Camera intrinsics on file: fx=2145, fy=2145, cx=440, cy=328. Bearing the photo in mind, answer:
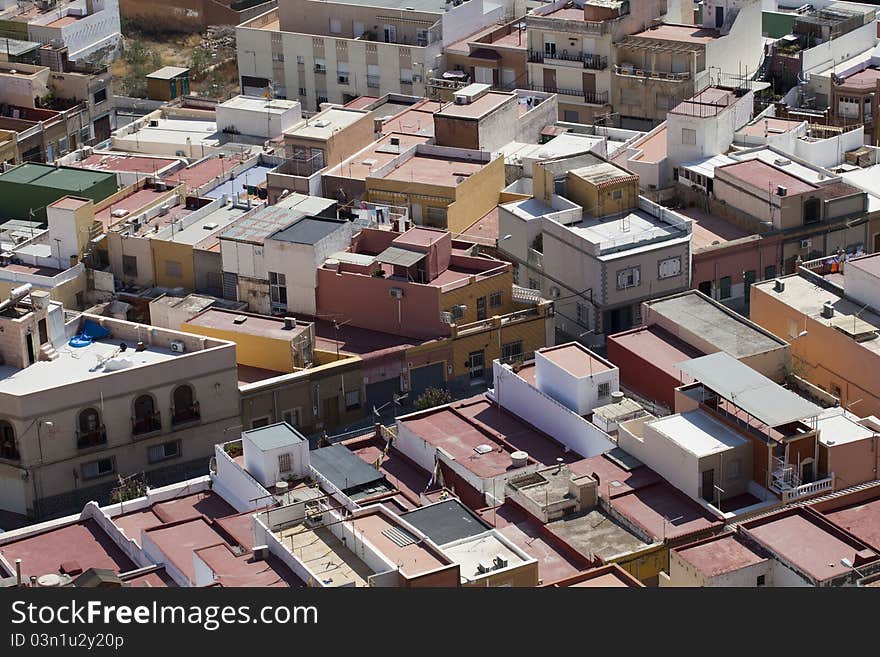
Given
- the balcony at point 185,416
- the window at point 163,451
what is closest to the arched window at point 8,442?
the window at point 163,451

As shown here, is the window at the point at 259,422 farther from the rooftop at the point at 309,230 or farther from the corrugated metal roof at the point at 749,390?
the corrugated metal roof at the point at 749,390

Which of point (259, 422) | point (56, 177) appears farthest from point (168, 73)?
point (259, 422)

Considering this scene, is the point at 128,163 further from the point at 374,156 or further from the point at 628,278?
the point at 628,278

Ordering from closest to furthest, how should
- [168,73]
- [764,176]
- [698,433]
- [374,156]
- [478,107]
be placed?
[698,433], [764,176], [374,156], [478,107], [168,73]

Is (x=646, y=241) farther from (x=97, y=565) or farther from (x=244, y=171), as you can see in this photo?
(x=97, y=565)

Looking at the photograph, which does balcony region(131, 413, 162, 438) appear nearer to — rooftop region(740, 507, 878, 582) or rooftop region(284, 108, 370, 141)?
rooftop region(740, 507, 878, 582)

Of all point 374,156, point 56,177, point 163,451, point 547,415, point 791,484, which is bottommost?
point 163,451

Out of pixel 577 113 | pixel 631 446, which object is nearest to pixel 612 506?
pixel 631 446
